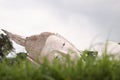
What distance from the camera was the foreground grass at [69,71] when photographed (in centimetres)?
394

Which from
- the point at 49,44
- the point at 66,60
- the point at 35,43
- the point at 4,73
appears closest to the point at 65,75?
the point at 66,60

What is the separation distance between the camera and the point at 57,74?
4004 mm

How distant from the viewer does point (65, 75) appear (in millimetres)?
3961

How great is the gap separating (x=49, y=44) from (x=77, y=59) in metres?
6.65

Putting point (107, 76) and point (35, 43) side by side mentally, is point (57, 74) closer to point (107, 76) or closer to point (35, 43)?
point (107, 76)

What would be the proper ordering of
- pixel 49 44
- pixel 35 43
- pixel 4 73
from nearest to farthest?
pixel 4 73 → pixel 49 44 → pixel 35 43

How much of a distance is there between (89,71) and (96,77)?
11cm

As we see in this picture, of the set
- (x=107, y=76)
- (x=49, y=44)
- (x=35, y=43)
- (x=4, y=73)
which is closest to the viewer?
(x=107, y=76)

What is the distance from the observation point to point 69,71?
403cm

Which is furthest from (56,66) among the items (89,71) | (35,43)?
(35,43)

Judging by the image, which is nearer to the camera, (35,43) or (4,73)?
(4,73)

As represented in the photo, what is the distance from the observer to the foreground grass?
3943 mm

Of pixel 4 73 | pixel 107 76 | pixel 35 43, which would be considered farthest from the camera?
pixel 35 43

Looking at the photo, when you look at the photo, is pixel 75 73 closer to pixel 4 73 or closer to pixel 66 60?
pixel 66 60
